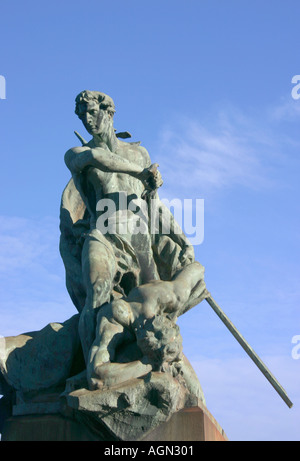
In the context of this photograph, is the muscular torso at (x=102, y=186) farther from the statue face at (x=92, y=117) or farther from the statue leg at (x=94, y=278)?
the statue leg at (x=94, y=278)

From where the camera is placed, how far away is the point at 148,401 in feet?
24.7

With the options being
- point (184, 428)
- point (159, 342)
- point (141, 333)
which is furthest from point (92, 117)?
point (184, 428)

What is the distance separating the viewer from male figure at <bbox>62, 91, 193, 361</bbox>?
8.81 meters

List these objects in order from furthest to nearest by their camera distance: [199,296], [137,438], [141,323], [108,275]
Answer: [199,296]
[108,275]
[141,323]
[137,438]

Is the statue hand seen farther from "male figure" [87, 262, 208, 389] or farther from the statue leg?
the statue leg

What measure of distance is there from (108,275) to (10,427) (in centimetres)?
201

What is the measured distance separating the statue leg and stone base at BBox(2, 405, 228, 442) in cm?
78

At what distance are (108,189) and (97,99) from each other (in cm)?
122

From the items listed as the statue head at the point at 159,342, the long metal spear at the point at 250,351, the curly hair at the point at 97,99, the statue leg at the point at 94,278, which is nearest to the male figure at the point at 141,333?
the statue head at the point at 159,342

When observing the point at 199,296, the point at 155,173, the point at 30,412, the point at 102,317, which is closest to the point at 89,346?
the point at 102,317

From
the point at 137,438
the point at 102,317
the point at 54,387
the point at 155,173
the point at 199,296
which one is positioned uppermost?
the point at 155,173

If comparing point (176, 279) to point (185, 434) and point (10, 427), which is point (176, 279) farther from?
point (10, 427)

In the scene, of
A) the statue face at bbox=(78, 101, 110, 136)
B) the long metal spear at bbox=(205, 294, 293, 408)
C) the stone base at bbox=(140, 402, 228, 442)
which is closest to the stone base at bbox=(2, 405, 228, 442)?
the stone base at bbox=(140, 402, 228, 442)

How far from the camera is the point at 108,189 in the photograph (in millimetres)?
9383
